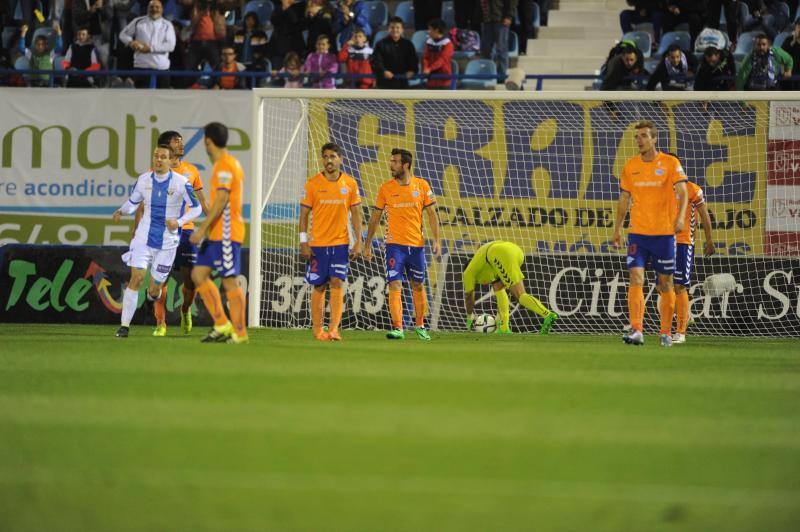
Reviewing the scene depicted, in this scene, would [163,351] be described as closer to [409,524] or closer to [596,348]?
[596,348]

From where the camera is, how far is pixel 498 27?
64.1 feet

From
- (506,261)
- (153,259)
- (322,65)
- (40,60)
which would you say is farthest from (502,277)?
(40,60)

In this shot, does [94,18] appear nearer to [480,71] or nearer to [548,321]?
[480,71]

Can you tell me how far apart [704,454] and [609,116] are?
12.2 metres

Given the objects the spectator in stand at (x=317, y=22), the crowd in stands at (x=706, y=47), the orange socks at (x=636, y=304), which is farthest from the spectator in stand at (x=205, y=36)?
the orange socks at (x=636, y=304)

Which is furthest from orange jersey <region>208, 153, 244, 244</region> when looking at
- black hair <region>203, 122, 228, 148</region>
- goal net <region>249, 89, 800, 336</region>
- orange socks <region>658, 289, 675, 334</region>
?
orange socks <region>658, 289, 675, 334</region>

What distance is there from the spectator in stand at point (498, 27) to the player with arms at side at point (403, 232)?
6.20 meters

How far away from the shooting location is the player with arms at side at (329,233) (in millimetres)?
12523

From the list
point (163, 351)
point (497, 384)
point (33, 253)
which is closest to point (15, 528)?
point (497, 384)

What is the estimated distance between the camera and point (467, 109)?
1759cm

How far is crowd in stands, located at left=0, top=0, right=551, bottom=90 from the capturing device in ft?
62.3

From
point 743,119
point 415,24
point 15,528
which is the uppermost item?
point 415,24

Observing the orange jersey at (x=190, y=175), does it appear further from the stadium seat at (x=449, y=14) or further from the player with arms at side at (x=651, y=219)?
the stadium seat at (x=449, y=14)

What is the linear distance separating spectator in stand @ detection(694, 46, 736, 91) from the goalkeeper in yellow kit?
439 centimetres
